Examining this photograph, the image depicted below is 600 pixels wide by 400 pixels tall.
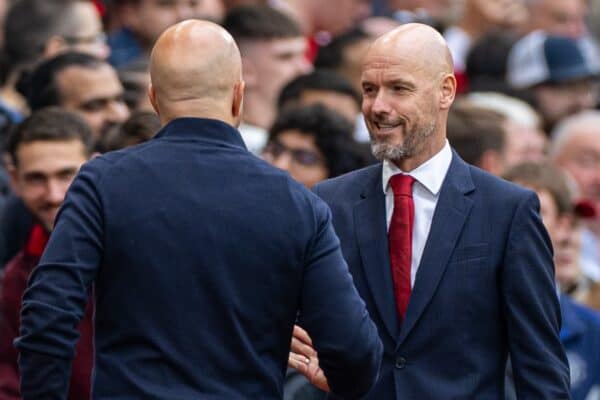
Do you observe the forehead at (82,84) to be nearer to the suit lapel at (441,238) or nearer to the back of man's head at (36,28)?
the back of man's head at (36,28)

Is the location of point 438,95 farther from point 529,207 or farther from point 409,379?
point 409,379

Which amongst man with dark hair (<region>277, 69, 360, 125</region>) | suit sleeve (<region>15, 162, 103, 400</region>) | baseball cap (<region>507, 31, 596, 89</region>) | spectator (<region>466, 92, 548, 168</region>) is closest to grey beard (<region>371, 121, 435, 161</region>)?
suit sleeve (<region>15, 162, 103, 400</region>)

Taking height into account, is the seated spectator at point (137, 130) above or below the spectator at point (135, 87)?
above

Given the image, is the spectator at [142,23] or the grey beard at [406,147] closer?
the grey beard at [406,147]

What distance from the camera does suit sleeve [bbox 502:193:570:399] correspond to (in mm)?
5148

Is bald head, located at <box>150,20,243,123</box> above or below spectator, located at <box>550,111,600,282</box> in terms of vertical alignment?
above

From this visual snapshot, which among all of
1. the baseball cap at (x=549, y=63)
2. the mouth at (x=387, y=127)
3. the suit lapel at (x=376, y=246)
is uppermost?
the mouth at (x=387, y=127)

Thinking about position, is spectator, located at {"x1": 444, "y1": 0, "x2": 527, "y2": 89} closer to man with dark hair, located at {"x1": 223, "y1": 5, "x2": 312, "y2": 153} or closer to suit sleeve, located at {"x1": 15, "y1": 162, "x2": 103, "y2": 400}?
man with dark hair, located at {"x1": 223, "y1": 5, "x2": 312, "y2": 153}

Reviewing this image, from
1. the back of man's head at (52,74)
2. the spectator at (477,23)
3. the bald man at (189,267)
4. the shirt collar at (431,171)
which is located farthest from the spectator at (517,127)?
the bald man at (189,267)

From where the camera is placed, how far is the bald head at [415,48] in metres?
5.27

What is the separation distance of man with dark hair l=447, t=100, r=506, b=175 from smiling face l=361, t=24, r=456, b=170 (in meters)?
3.71

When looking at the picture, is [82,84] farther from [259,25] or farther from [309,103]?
[259,25]

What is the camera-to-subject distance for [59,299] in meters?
4.50

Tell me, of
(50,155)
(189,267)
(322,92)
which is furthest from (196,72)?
(322,92)
